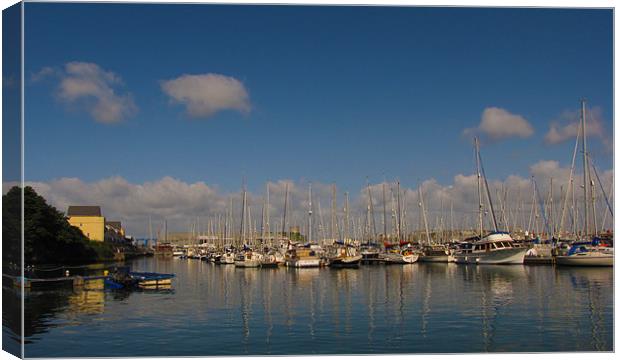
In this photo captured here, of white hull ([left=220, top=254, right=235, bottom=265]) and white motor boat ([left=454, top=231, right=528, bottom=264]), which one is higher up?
white motor boat ([left=454, top=231, right=528, bottom=264])

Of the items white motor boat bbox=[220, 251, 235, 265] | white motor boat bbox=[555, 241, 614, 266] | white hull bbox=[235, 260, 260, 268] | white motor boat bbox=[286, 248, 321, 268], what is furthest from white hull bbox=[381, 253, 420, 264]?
white motor boat bbox=[220, 251, 235, 265]

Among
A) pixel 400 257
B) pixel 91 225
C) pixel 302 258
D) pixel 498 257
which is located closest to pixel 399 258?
pixel 400 257

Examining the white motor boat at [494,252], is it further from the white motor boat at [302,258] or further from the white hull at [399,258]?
the white motor boat at [302,258]

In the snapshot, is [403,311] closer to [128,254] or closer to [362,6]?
[362,6]

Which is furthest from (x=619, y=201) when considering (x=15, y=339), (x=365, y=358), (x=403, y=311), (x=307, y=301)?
(x=307, y=301)

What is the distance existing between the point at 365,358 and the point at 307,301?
475 inches

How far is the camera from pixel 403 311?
20.8 metres

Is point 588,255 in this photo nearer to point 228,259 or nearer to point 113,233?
point 228,259

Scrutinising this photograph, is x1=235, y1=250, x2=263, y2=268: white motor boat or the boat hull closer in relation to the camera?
the boat hull

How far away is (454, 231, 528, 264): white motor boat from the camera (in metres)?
47.0

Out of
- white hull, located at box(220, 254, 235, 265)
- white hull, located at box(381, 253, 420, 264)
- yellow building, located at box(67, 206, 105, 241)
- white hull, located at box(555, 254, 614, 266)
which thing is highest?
yellow building, located at box(67, 206, 105, 241)

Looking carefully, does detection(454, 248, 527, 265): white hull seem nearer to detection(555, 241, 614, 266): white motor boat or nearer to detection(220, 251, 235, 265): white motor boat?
detection(555, 241, 614, 266): white motor boat

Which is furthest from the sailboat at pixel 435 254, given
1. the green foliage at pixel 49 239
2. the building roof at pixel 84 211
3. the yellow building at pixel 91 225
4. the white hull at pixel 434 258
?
the building roof at pixel 84 211

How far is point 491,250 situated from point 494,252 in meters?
0.46
